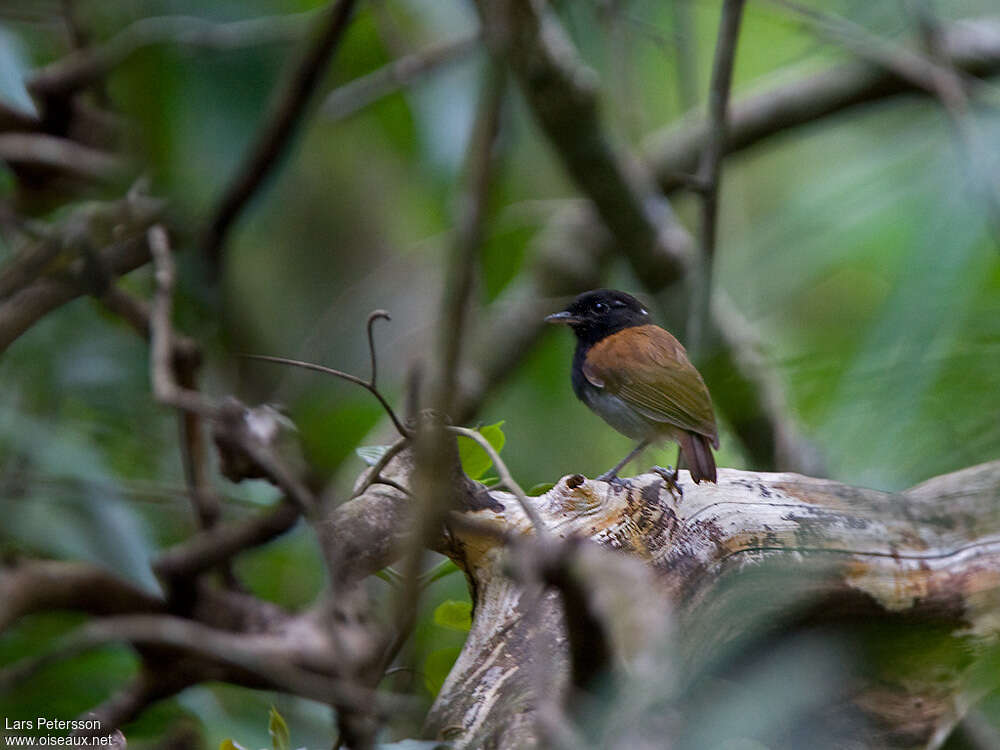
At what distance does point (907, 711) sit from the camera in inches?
79.3

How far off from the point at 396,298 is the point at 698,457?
2905mm

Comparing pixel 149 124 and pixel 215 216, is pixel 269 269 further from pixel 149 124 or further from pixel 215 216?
pixel 215 216

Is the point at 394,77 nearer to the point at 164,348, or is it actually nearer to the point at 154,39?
the point at 154,39

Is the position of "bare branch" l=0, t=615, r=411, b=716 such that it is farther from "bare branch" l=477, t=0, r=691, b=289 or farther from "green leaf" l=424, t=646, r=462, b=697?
"bare branch" l=477, t=0, r=691, b=289

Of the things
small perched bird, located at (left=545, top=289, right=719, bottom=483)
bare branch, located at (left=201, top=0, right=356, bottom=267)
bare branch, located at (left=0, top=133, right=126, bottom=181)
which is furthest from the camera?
bare branch, located at (left=201, top=0, right=356, bottom=267)

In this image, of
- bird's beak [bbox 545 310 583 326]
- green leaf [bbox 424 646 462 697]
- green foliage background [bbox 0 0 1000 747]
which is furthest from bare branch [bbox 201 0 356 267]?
green leaf [bbox 424 646 462 697]

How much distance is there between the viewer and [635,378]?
3.13 meters

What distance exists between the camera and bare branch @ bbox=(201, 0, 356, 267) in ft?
11.3

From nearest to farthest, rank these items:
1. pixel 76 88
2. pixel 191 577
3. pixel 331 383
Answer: pixel 191 577
pixel 76 88
pixel 331 383

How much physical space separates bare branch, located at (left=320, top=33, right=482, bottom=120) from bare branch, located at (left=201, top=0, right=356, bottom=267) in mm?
455

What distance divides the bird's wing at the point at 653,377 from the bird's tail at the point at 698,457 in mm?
112

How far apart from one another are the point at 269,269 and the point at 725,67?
2.81 meters

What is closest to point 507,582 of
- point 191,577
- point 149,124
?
point 191,577

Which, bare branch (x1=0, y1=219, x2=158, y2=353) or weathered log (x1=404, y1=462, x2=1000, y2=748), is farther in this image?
bare branch (x1=0, y1=219, x2=158, y2=353)
